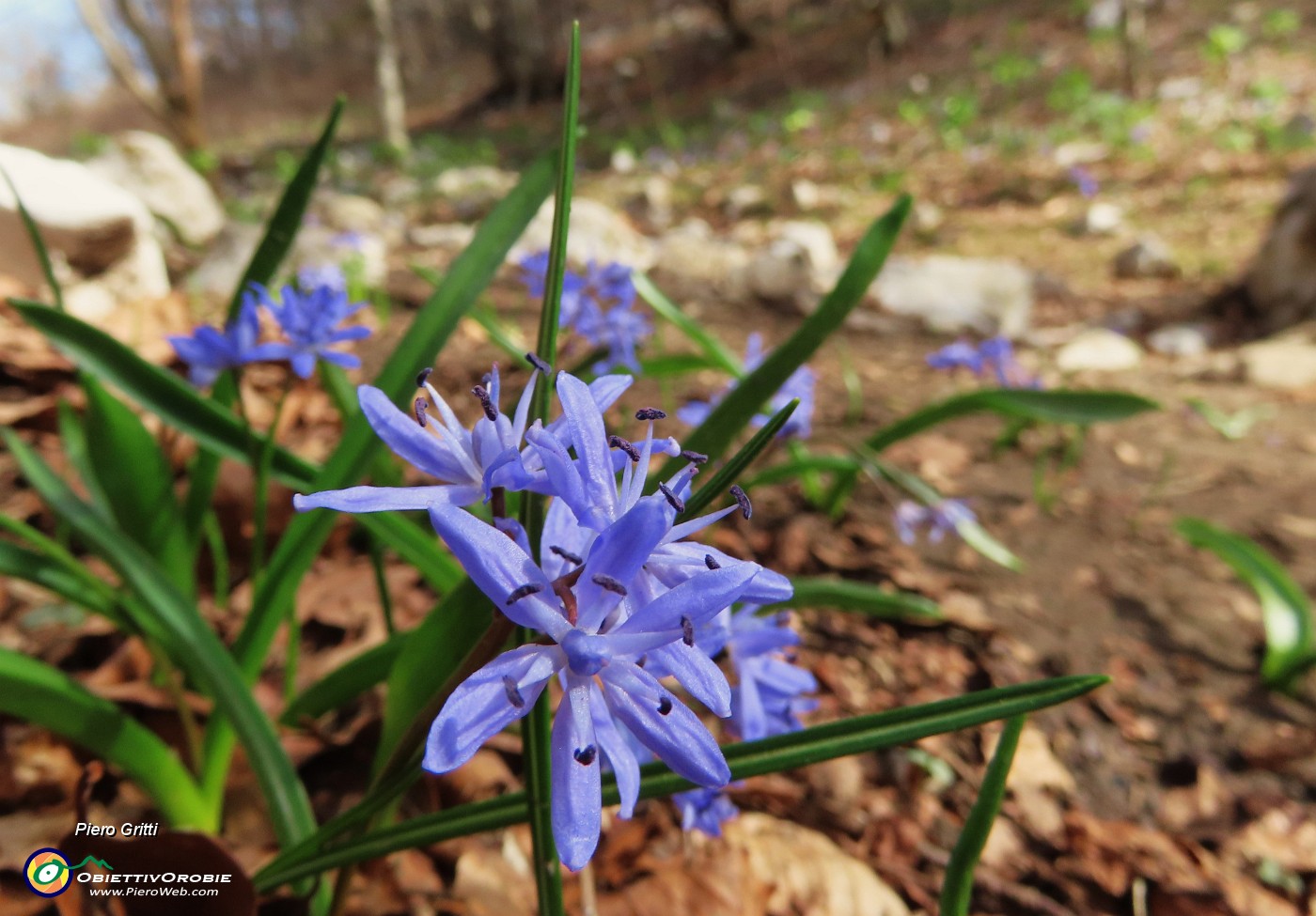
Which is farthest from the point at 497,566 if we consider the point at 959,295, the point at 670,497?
the point at 959,295

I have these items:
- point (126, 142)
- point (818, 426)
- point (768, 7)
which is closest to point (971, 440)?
point (818, 426)

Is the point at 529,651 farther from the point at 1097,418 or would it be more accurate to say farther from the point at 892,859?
the point at 1097,418

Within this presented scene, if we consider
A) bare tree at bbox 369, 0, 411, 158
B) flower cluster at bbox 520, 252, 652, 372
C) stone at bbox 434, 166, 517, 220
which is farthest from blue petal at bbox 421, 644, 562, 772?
bare tree at bbox 369, 0, 411, 158

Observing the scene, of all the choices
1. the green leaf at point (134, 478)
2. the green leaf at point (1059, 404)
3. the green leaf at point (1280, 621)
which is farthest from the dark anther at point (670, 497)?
the green leaf at point (1280, 621)

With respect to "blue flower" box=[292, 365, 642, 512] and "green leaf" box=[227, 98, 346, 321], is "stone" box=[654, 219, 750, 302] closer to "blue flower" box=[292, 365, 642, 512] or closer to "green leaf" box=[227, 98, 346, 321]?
"green leaf" box=[227, 98, 346, 321]

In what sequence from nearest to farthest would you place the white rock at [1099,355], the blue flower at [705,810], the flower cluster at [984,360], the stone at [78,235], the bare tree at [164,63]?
the blue flower at [705,810] < the flower cluster at [984,360] < the stone at [78,235] < the white rock at [1099,355] < the bare tree at [164,63]

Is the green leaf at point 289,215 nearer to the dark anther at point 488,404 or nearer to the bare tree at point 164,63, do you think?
the dark anther at point 488,404

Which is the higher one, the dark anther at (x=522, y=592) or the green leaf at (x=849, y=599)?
the dark anther at (x=522, y=592)
